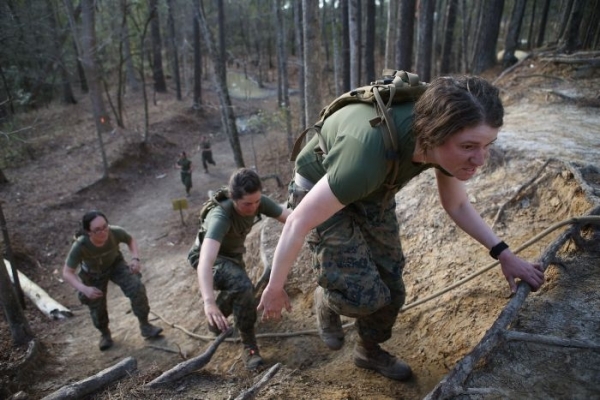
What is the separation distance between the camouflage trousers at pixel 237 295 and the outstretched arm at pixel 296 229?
64.7 inches

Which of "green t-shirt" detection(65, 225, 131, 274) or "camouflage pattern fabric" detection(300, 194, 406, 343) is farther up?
"camouflage pattern fabric" detection(300, 194, 406, 343)

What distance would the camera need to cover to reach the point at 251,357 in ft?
12.3

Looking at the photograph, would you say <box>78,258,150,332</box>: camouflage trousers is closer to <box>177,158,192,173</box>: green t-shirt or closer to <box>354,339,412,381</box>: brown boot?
<box>354,339,412,381</box>: brown boot

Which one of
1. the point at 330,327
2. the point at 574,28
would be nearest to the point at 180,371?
the point at 330,327

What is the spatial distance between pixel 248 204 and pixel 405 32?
7.65 metres

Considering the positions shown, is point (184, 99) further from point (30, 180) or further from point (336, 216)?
point (336, 216)

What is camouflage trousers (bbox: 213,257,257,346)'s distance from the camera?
375 centimetres

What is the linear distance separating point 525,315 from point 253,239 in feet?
14.2

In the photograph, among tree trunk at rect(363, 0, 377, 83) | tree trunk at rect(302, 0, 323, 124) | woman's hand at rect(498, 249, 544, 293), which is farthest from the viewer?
tree trunk at rect(363, 0, 377, 83)

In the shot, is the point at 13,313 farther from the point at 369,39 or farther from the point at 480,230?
the point at 369,39

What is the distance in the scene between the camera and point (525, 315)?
7.55 feet

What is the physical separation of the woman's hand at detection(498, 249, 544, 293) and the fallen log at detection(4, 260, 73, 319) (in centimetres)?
665

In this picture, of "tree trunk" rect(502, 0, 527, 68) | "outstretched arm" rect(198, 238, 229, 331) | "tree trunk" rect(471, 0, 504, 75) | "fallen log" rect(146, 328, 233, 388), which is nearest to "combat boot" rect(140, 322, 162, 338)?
"fallen log" rect(146, 328, 233, 388)

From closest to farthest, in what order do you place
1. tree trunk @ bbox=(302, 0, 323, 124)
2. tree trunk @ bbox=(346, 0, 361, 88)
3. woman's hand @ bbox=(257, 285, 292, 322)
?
1. woman's hand @ bbox=(257, 285, 292, 322)
2. tree trunk @ bbox=(302, 0, 323, 124)
3. tree trunk @ bbox=(346, 0, 361, 88)
